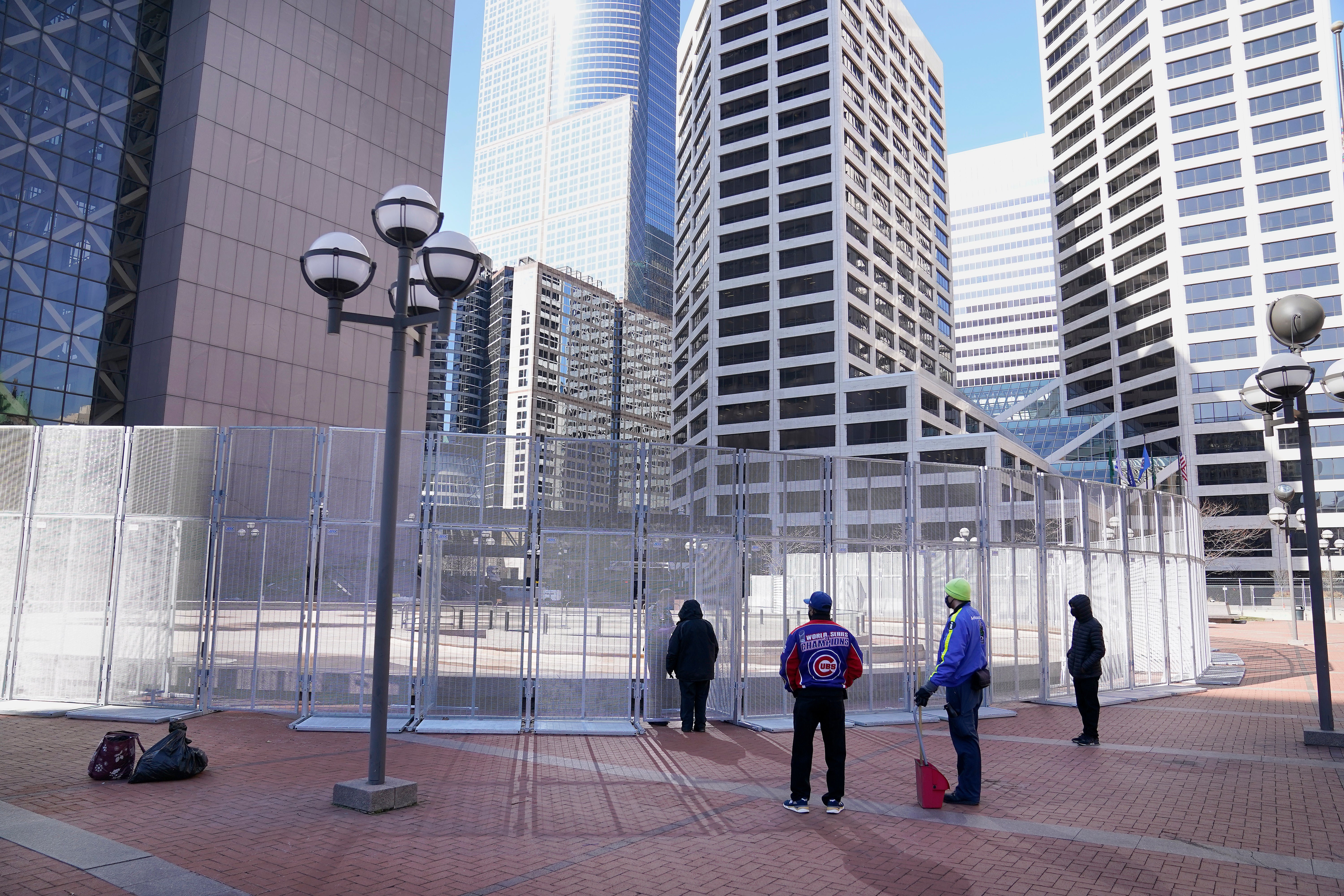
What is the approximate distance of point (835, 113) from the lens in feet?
243

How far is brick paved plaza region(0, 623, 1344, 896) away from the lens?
18.6ft

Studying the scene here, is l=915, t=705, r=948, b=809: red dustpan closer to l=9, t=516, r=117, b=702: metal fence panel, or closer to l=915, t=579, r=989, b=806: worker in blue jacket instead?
l=915, t=579, r=989, b=806: worker in blue jacket

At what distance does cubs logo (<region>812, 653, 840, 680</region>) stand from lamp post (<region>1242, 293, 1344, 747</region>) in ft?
23.3

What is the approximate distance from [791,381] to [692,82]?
37639 mm

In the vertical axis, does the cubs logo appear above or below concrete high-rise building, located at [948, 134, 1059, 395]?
below

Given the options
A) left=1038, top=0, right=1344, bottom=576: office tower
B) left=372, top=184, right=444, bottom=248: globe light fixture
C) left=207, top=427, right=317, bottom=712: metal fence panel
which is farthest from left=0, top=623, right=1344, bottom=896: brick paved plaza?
left=1038, top=0, right=1344, bottom=576: office tower

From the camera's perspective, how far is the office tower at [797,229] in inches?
2867

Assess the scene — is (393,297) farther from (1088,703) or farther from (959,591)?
(1088,703)

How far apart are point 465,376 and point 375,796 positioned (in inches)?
6309

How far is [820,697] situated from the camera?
7.42 metres

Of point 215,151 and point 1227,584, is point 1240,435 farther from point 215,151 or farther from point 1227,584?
point 215,151

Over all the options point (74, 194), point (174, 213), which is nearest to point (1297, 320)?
point (174, 213)

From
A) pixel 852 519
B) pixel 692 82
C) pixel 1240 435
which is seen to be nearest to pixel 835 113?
pixel 692 82

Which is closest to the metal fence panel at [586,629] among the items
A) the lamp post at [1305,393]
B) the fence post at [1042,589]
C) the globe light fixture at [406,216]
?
the globe light fixture at [406,216]
